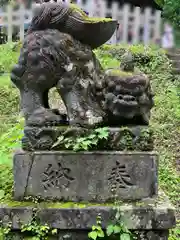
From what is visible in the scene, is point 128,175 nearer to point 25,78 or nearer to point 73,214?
point 73,214

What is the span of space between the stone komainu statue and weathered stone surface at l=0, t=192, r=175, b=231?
0.52 m

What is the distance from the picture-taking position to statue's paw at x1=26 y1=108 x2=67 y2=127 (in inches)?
102

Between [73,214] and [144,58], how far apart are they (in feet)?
22.7

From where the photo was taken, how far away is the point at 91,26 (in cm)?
259

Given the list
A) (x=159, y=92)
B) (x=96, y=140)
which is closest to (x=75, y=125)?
(x=96, y=140)

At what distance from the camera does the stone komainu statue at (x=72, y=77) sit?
2545mm

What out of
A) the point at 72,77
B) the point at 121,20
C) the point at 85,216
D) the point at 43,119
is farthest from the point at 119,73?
the point at 121,20

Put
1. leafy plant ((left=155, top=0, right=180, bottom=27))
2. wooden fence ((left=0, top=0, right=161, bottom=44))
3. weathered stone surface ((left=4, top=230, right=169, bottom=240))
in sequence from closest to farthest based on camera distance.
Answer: weathered stone surface ((left=4, top=230, right=169, bottom=240)), leafy plant ((left=155, top=0, right=180, bottom=27)), wooden fence ((left=0, top=0, right=161, bottom=44))

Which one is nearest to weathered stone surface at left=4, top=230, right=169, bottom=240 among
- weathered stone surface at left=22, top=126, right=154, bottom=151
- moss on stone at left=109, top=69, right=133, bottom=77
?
weathered stone surface at left=22, top=126, right=154, bottom=151

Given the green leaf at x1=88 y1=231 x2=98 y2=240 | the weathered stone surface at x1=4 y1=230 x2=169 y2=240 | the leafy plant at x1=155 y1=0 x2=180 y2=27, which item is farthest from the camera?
the leafy plant at x1=155 y1=0 x2=180 y2=27

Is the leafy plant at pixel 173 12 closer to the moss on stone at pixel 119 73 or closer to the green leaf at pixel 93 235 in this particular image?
the moss on stone at pixel 119 73

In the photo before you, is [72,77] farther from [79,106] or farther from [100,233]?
[100,233]

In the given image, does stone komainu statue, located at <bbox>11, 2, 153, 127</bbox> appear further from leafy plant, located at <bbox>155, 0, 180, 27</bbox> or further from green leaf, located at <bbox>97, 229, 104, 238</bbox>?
leafy plant, located at <bbox>155, 0, 180, 27</bbox>

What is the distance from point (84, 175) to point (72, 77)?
61 cm
